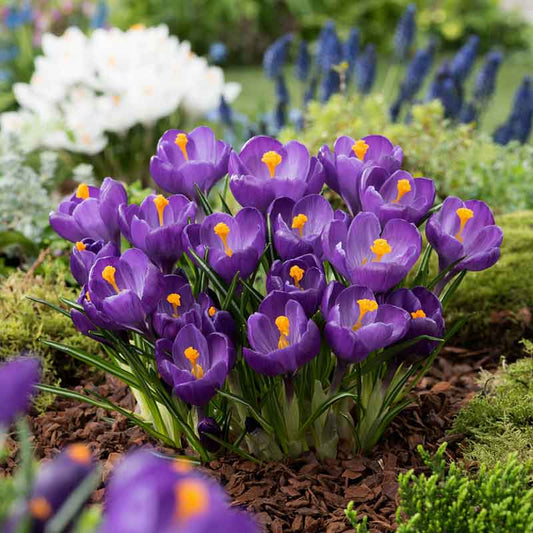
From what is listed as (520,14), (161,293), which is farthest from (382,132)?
(520,14)

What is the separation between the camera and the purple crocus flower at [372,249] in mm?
1285

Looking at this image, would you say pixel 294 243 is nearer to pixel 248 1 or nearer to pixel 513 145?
pixel 513 145

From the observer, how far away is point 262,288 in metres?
2.00

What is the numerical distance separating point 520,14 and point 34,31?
5367 millimetres

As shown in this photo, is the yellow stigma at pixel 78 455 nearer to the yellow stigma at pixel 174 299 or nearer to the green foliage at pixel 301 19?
the yellow stigma at pixel 174 299

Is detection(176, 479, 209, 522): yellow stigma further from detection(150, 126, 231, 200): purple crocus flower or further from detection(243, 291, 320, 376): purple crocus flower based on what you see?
detection(150, 126, 231, 200): purple crocus flower

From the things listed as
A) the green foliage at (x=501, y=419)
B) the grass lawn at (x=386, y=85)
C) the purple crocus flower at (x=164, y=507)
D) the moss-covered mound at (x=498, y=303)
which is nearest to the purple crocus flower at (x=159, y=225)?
the green foliage at (x=501, y=419)

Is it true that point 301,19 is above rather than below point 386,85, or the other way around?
above

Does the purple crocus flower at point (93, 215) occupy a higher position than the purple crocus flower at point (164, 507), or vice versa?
the purple crocus flower at point (164, 507)

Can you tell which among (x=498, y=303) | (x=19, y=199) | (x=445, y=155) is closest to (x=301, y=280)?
(x=498, y=303)

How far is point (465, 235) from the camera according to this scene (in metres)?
1.44

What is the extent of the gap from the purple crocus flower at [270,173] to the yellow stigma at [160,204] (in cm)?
13

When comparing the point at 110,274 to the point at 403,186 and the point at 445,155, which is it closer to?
the point at 403,186

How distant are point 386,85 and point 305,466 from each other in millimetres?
5189
